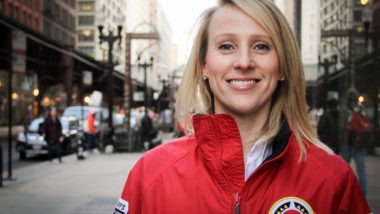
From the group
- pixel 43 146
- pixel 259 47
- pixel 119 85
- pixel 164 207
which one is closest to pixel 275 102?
pixel 259 47

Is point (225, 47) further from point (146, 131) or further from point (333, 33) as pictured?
point (146, 131)

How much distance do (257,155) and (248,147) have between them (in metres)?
0.05

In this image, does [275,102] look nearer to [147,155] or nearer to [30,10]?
[147,155]

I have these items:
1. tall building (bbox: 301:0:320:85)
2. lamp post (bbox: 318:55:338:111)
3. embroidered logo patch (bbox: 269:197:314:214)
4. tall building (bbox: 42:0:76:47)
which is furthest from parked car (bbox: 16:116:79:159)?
embroidered logo patch (bbox: 269:197:314:214)

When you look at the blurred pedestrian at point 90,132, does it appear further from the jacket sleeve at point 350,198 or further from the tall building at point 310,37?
the jacket sleeve at point 350,198

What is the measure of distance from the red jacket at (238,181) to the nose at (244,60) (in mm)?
227

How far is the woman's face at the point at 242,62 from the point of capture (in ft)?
6.53

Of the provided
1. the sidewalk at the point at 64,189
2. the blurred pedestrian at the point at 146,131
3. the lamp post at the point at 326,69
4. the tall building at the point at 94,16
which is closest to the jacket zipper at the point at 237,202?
the sidewalk at the point at 64,189

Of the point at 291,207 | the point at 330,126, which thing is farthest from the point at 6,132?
the point at 291,207

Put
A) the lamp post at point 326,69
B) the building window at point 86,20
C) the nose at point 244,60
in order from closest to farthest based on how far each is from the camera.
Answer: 1. the nose at point 244,60
2. the lamp post at point 326,69
3. the building window at point 86,20

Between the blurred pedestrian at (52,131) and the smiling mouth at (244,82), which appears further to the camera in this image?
the blurred pedestrian at (52,131)

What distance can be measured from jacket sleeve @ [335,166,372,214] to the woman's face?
413 mm

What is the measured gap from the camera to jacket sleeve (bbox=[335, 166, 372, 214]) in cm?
188

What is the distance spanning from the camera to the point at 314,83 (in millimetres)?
10445
